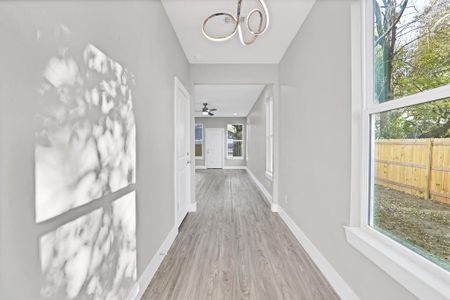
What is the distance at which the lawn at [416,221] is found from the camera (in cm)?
112

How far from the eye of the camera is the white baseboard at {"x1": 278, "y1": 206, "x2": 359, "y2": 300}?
1.79 metres

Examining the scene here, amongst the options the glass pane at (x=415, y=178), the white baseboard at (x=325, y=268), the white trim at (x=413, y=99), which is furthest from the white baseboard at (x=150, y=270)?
the white trim at (x=413, y=99)

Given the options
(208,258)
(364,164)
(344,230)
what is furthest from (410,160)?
(208,258)

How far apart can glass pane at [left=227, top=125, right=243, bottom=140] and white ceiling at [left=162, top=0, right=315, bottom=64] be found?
775 centimetres

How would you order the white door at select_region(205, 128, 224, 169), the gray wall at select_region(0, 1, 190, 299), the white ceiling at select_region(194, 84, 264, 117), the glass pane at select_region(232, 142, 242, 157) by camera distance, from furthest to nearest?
the glass pane at select_region(232, 142, 242, 157)
the white door at select_region(205, 128, 224, 169)
the white ceiling at select_region(194, 84, 264, 117)
the gray wall at select_region(0, 1, 190, 299)

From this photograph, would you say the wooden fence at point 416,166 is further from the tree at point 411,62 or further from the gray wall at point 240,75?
the gray wall at point 240,75

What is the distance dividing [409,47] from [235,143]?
10672 millimetres

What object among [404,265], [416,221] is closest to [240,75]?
[416,221]

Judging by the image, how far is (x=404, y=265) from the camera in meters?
1.22

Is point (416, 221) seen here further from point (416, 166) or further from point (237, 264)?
point (237, 264)

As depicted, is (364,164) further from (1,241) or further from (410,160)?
(1,241)

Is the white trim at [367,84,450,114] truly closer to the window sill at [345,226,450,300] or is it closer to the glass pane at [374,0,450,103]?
the glass pane at [374,0,450,103]

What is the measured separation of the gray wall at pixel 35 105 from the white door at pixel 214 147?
951 centimetres

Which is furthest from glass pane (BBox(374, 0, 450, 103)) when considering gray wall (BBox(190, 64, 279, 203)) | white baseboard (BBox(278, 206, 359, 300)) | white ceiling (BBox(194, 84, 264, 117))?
white ceiling (BBox(194, 84, 264, 117))
